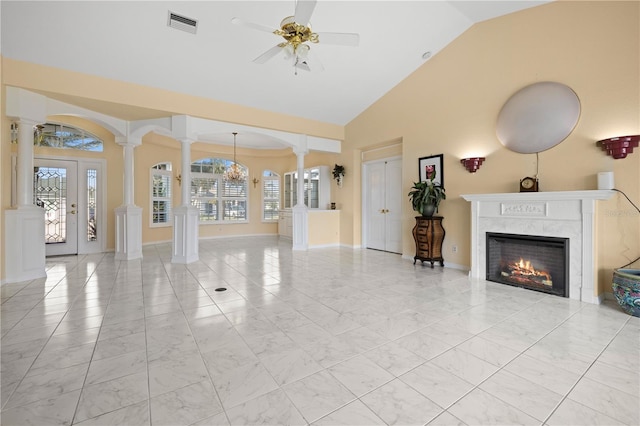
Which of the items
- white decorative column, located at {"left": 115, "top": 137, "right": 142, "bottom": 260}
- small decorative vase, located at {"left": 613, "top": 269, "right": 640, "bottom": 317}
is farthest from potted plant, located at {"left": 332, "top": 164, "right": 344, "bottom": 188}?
small decorative vase, located at {"left": 613, "top": 269, "right": 640, "bottom": 317}

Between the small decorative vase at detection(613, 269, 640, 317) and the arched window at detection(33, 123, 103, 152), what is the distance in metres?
9.32

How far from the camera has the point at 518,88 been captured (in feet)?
13.4

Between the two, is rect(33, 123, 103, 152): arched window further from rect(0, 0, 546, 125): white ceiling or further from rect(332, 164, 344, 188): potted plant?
rect(332, 164, 344, 188): potted plant

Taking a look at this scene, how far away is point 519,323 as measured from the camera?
8.84 ft

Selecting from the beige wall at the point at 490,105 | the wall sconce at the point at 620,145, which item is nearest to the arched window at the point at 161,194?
the beige wall at the point at 490,105

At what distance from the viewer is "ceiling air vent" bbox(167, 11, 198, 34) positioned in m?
3.75

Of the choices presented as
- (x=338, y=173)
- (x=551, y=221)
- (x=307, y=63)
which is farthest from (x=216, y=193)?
(x=551, y=221)

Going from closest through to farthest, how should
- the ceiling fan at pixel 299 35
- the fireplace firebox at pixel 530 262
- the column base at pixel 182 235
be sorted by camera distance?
the ceiling fan at pixel 299 35 → the fireplace firebox at pixel 530 262 → the column base at pixel 182 235

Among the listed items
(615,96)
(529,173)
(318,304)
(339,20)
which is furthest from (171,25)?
(615,96)

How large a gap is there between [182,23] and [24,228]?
12.4ft

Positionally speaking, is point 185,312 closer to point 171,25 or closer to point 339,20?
point 171,25

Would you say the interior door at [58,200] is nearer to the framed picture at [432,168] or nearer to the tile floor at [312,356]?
the tile floor at [312,356]

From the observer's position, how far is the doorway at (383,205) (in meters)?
6.50

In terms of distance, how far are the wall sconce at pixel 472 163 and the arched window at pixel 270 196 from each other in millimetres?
6741
